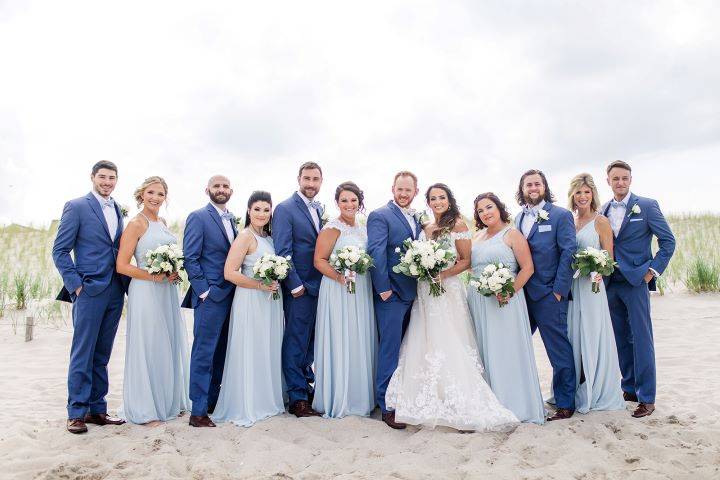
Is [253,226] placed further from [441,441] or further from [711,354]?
[711,354]

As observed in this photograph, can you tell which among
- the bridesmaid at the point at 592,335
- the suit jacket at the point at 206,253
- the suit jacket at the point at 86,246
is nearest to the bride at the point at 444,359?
the bridesmaid at the point at 592,335

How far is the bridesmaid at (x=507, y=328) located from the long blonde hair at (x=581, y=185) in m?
0.85

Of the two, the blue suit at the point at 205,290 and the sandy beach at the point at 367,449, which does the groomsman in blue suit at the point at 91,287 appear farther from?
the blue suit at the point at 205,290

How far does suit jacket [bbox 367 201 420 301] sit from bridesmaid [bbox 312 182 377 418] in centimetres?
22

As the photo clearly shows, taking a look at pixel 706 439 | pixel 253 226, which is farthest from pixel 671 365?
pixel 253 226

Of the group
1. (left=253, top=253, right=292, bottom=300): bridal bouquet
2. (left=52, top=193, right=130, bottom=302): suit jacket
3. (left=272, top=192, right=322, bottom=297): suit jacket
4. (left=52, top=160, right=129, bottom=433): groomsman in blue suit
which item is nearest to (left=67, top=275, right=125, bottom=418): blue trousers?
(left=52, top=160, right=129, bottom=433): groomsman in blue suit

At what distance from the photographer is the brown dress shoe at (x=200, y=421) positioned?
18.6ft

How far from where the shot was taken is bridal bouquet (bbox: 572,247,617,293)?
5656mm

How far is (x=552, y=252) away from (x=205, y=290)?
3.70m

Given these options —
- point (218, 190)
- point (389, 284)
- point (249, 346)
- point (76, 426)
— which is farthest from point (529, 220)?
point (76, 426)

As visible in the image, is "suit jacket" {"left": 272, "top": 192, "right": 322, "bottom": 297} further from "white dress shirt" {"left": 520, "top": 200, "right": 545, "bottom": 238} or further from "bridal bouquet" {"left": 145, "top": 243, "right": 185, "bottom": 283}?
"white dress shirt" {"left": 520, "top": 200, "right": 545, "bottom": 238}

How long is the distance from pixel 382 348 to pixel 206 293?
195cm

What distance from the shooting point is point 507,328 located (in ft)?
19.2

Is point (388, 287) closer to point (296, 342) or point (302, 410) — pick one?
point (296, 342)
